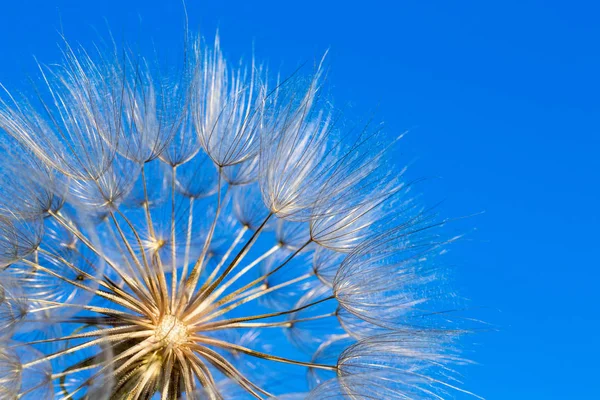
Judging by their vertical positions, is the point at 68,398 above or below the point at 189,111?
below

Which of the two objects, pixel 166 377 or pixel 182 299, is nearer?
pixel 166 377

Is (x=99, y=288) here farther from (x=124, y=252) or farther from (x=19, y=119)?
(x=19, y=119)

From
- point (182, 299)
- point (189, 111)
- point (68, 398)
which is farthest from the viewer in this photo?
point (189, 111)

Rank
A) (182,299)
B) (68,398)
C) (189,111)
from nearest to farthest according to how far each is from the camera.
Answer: (68,398) → (182,299) → (189,111)

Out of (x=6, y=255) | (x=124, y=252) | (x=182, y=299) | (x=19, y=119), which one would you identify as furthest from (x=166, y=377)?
(x=19, y=119)

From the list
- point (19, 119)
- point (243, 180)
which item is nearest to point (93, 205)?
point (19, 119)

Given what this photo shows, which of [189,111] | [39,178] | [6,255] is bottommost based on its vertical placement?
[6,255]

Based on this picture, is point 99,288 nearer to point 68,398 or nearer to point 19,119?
point 68,398
